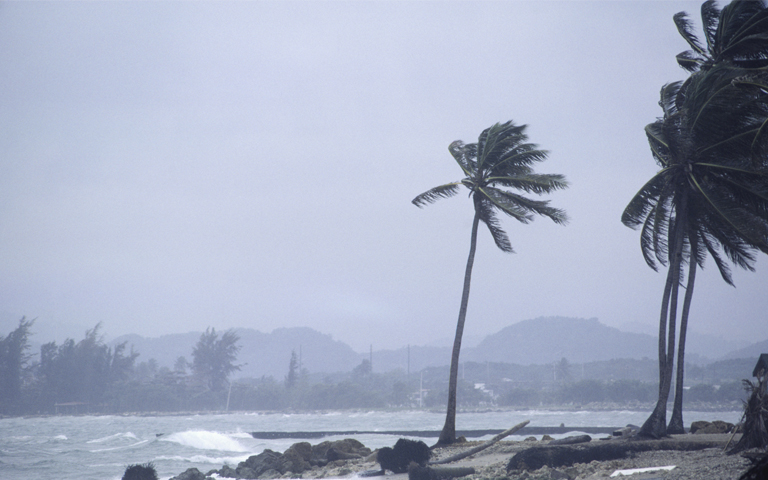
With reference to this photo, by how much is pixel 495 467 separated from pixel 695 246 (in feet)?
39.7

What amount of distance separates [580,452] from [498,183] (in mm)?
12423

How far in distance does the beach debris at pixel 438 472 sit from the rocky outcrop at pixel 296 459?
8332mm

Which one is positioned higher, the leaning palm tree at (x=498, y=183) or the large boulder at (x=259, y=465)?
the leaning palm tree at (x=498, y=183)

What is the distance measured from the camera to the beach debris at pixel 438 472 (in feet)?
53.8

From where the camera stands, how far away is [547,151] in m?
24.2

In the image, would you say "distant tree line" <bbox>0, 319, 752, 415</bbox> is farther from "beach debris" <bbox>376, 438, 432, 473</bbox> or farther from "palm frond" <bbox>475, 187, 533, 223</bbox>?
"beach debris" <bbox>376, 438, 432, 473</bbox>

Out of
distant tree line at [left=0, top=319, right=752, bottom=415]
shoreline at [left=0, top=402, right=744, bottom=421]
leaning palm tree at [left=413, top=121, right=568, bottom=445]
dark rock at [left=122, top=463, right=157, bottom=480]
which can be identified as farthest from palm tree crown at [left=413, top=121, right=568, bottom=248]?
distant tree line at [left=0, top=319, right=752, bottom=415]

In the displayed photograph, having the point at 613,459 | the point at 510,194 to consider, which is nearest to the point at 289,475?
the point at 613,459

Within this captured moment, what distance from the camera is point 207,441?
194 ft

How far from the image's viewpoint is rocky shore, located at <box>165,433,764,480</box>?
40.4 ft

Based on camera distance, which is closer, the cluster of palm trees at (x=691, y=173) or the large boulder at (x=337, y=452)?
the cluster of palm trees at (x=691, y=173)

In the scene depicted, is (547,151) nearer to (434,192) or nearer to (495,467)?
(434,192)

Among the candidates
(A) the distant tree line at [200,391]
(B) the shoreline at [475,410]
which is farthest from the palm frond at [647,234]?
(A) the distant tree line at [200,391]

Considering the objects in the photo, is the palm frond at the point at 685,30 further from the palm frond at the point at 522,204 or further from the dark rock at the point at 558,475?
the dark rock at the point at 558,475
